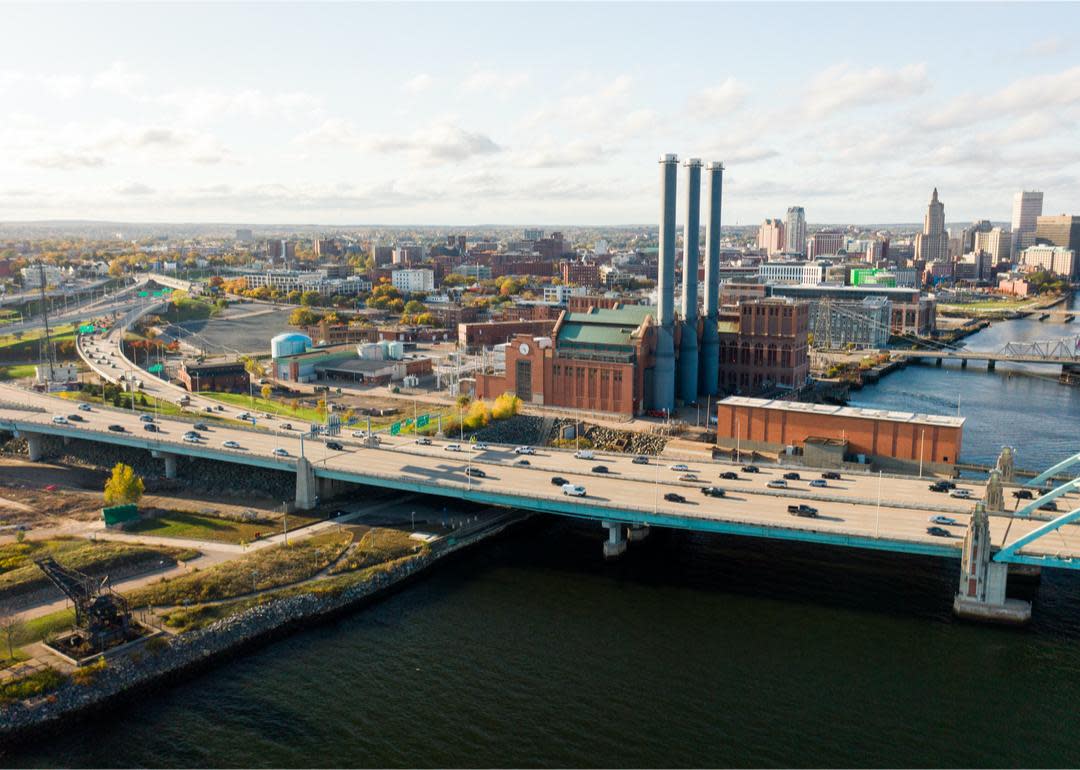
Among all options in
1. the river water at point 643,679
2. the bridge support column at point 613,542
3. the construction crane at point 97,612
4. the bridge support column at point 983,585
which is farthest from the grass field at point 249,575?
the bridge support column at point 983,585

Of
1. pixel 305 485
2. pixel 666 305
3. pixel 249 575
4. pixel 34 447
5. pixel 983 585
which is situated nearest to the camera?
pixel 983 585

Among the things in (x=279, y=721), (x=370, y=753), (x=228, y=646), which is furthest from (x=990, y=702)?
(x=228, y=646)

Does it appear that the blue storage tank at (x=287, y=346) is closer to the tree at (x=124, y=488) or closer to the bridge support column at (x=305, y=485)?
the tree at (x=124, y=488)

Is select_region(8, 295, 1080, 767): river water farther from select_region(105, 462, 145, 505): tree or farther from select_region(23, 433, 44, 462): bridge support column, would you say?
select_region(23, 433, 44, 462): bridge support column

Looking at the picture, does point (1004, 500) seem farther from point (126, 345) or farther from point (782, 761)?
point (126, 345)

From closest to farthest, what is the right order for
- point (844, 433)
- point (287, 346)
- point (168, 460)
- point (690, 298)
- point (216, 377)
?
1. point (844, 433)
2. point (168, 460)
3. point (690, 298)
4. point (216, 377)
5. point (287, 346)

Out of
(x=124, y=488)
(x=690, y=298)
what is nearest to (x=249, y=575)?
(x=124, y=488)

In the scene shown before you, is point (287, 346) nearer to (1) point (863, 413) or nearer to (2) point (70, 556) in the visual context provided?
(2) point (70, 556)
